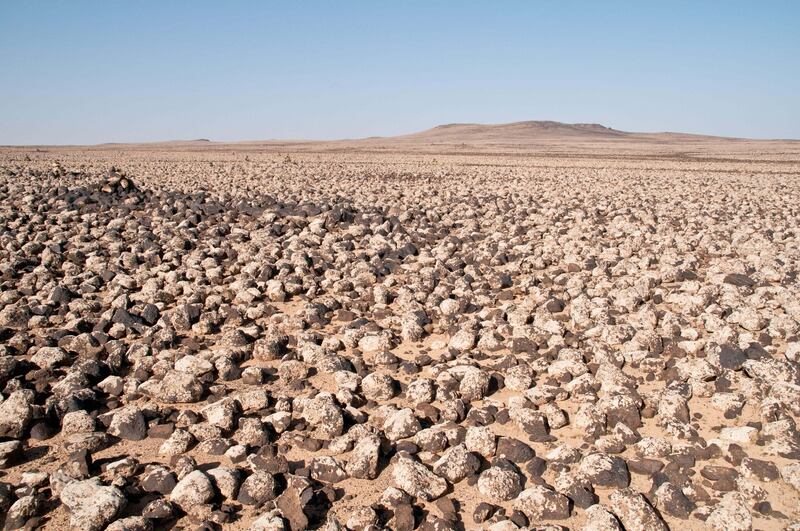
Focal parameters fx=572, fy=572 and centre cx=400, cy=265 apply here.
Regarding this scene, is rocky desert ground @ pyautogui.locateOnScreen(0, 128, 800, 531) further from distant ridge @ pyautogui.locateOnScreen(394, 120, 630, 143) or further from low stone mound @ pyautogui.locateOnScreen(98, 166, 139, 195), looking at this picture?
distant ridge @ pyautogui.locateOnScreen(394, 120, 630, 143)

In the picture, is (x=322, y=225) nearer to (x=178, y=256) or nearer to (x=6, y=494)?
(x=178, y=256)

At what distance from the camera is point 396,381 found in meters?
3.12

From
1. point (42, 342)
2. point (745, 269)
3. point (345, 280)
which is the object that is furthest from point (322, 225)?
point (745, 269)

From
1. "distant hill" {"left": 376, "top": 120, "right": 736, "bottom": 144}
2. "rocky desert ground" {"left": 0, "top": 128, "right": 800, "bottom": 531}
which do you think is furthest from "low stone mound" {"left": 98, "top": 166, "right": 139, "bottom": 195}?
"distant hill" {"left": 376, "top": 120, "right": 736, "bottom": 144}

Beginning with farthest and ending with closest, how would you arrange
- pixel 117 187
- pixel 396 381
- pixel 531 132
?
pixel 531 132 → pixel 117 187 → pixel 396 381

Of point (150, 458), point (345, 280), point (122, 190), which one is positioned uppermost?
point (122, 190)

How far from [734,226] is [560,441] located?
20.5ft

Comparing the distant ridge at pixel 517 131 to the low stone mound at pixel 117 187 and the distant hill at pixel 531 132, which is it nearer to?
the distant hill at pixel 531 132

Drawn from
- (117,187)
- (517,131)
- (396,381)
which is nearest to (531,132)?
(517,131)

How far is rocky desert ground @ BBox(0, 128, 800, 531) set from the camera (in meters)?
2.18

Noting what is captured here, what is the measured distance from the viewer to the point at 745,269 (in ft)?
16.7

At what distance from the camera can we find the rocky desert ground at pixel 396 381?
218 centimetres

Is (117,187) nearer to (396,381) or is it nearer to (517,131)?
(396,381)

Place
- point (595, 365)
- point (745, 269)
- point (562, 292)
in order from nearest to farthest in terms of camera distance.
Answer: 1. point (595, 365)
2. point (562, 292)
3. point (745, 269)
